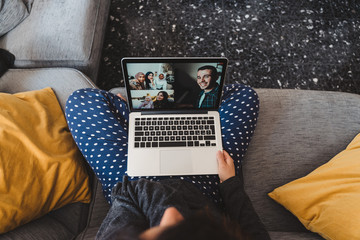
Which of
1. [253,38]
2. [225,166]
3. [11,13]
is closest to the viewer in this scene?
[225,166]

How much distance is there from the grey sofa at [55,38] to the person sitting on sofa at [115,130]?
0.94ft

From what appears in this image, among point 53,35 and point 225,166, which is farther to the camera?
point 53,35

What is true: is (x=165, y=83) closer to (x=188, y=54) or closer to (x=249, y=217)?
(x=249, y=217)

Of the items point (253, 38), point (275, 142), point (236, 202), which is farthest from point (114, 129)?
point (253, 38)

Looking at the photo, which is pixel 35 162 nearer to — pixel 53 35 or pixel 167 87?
pixel 167 87

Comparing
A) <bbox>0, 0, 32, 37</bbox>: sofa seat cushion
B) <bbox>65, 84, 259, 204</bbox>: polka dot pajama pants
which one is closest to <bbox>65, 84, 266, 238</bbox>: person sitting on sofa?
<bbox>65, 84, 259, 204</bbox>: polka dot pajama pants

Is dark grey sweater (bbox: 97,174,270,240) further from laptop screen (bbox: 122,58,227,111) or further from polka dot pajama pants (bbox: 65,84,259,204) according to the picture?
laptop screen (bbox: 122,58,227,111)

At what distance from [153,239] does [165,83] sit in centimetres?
51

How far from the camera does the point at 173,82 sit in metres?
0.84

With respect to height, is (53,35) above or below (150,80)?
above

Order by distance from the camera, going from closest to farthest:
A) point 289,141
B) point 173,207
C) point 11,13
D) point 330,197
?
point 173,207
point 330,197
point 289,141
point 11,13

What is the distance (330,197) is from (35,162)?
0.95 metres

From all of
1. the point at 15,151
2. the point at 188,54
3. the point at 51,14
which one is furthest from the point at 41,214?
the point at 188,54

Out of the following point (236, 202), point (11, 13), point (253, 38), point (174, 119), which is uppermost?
point (11, 13)
